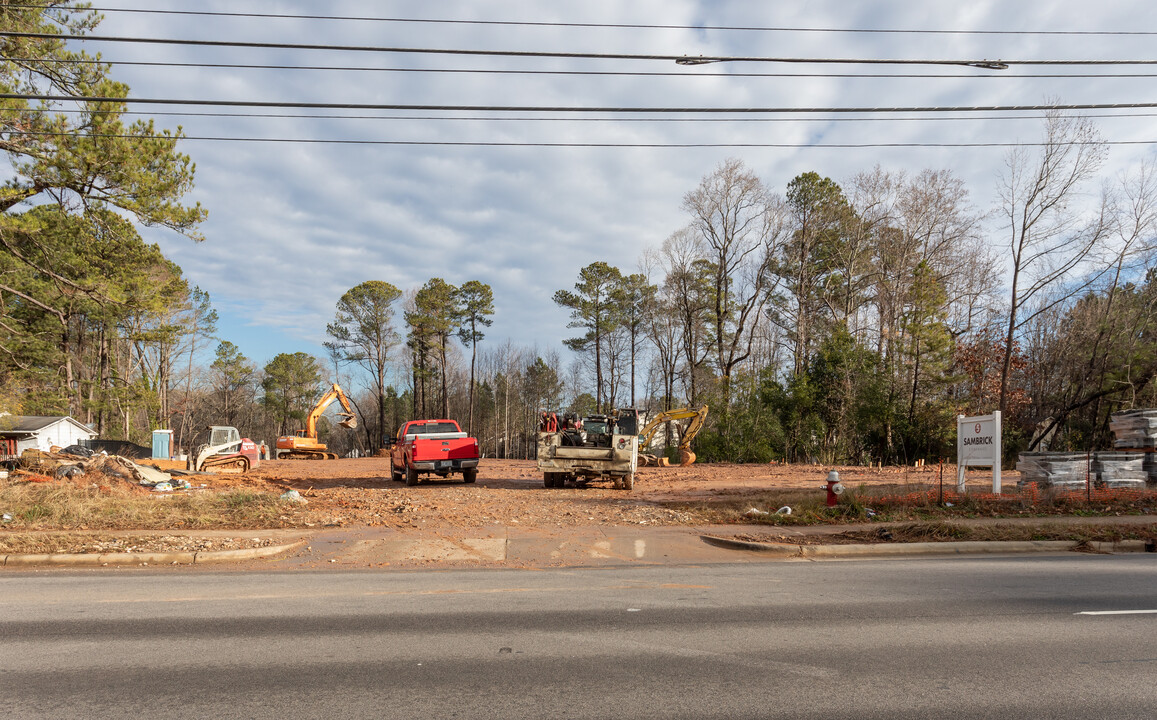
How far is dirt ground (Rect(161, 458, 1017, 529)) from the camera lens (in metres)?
13.8

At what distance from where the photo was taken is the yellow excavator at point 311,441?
37.9 metres

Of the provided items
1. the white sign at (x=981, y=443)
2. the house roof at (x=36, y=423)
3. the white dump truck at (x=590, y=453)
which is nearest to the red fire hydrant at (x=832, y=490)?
the white sign at (x=981, y=443)

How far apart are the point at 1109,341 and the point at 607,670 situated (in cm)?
3402

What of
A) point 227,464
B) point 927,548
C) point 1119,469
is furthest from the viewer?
point 227,464

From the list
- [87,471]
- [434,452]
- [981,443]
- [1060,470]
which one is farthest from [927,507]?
[87,471]

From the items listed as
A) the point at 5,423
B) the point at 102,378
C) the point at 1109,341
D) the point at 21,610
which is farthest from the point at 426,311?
the point at 21,610

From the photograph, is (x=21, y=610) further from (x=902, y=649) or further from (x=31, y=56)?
(x=31, y=56)

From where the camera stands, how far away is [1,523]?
12.1 meters

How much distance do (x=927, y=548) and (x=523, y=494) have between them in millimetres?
10640

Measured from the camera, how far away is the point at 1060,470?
16.0 m

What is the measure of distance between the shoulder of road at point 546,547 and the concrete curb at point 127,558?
1 cm

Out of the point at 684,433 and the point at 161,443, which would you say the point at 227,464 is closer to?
the point at 161,443

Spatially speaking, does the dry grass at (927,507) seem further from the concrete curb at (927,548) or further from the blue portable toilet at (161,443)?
the blue portable toilet at (161,443)

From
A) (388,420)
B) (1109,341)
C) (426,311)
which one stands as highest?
(426,311)
